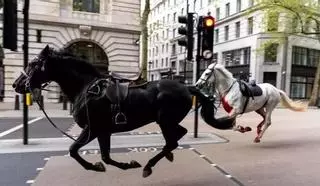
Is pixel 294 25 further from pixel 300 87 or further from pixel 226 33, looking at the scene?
pixel 226 33

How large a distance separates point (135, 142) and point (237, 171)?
402 cm

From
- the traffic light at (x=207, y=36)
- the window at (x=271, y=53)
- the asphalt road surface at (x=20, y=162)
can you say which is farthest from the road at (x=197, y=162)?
→ the window at (x=271, y=53)

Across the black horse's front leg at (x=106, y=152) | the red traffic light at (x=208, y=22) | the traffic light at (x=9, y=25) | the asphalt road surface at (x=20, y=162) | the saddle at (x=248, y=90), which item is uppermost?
the red traffic light at (x=208, y=22)

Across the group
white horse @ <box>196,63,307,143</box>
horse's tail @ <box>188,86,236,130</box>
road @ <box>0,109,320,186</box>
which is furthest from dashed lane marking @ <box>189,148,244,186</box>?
white horse @ <box>196,63,307,143</box>

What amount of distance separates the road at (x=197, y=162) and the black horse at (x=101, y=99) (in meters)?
0.89

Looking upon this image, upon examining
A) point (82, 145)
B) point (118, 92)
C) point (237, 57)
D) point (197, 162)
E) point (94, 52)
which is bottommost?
point (197, 162)

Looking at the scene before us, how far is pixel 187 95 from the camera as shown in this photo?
6184 mm

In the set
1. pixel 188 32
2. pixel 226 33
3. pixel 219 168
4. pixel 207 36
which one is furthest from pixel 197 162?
pixel 226 33

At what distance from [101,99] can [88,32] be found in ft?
79.5

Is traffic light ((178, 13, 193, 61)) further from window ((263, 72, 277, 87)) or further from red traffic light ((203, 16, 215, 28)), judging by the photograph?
window ((263, 72, 277, 87))

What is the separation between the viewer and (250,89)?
388 inches

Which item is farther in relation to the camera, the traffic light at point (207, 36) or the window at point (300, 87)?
the window at point (300, 87)

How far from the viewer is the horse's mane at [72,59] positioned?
5621mm

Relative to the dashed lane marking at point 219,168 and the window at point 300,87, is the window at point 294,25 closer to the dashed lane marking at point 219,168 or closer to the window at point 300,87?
the window at point 300,87
